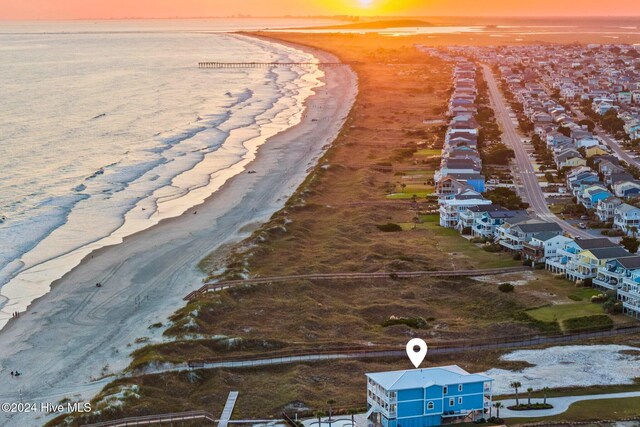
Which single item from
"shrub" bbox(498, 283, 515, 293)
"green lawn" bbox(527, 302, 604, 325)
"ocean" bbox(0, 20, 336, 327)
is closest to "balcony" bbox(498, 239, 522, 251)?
"shrub" bbox(498, 283, 515, 293)

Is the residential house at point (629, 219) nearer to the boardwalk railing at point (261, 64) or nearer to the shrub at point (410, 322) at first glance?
the shrub at point (410, 322)

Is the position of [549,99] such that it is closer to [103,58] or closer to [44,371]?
[44,371]

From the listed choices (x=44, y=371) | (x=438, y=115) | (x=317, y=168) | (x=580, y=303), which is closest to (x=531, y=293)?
(x=580, y=303)

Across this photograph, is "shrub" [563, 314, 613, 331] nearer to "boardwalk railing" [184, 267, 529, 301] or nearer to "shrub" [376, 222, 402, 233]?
"boardwalk railing" [184, 267, 529, 301]

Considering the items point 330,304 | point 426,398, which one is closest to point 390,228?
point 330,304

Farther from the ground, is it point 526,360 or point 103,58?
point 526,360

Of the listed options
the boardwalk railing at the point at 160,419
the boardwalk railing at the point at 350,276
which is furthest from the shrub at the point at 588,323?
the boardwalk railing at the point at 160,419

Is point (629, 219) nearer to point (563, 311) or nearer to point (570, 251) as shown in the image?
point (570, 251)
